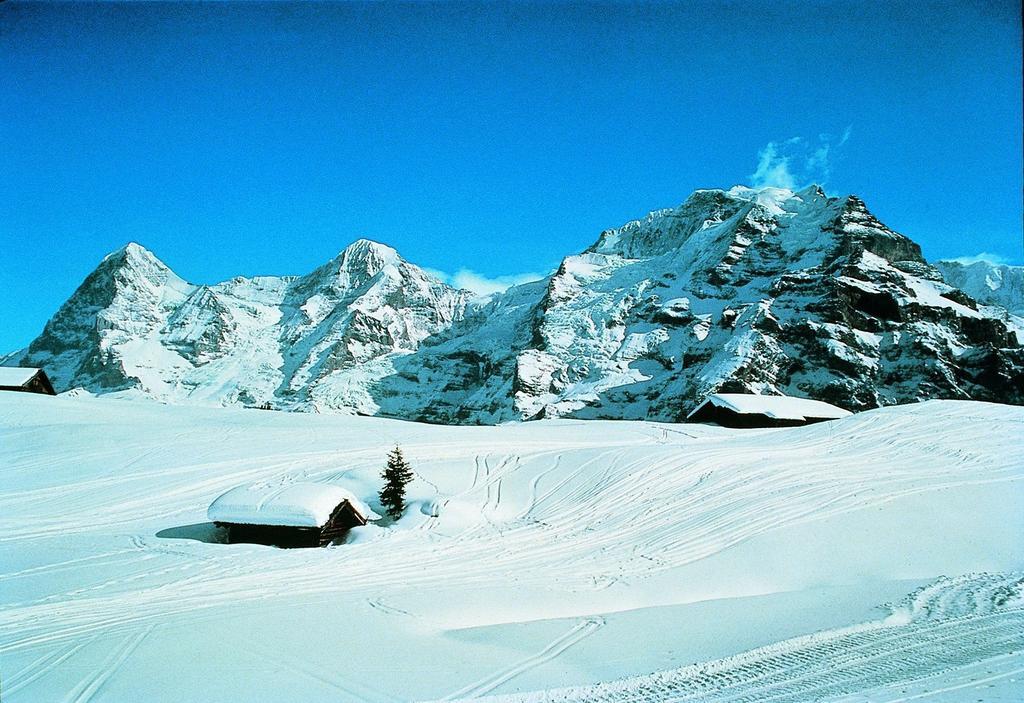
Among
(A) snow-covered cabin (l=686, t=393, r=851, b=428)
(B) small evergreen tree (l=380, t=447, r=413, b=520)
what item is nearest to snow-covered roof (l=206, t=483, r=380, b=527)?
(B) small evergreen tree (l=380, t=447, r=413, b=520)

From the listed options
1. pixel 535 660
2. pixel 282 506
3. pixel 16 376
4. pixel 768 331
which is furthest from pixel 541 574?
pixel 768 331

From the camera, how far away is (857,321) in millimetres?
135375

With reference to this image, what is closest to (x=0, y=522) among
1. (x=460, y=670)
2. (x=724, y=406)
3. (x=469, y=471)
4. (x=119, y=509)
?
(x=119, y=509)

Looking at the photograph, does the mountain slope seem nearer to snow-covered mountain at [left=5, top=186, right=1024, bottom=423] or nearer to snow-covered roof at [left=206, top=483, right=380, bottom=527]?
→ snow-covered mountain at [left=5, top=186, right=1024, bottom=423]

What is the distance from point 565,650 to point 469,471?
614 inches

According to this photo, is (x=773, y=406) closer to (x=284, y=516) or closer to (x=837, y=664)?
(x=284, y=516)

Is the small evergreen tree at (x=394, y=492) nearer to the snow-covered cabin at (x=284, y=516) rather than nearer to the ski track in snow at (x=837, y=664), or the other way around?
the snow-covered cabin at (x=284, y=516)

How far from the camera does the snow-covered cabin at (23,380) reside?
48.0 meters

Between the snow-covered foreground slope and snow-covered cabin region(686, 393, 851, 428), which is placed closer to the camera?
the snow-covered foreground slope

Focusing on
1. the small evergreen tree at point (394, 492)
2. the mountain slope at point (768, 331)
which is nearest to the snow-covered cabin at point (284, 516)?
the small evergreen tree at point (394, 492)

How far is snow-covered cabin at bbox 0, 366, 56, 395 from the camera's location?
48.0 metres

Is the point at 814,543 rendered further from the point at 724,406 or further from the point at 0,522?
the point at 724,406

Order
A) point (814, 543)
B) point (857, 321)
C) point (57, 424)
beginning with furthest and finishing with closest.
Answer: point (857, 321) → point (57, 424) → point (814, 543)

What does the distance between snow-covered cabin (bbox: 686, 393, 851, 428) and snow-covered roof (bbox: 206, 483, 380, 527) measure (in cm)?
3737
